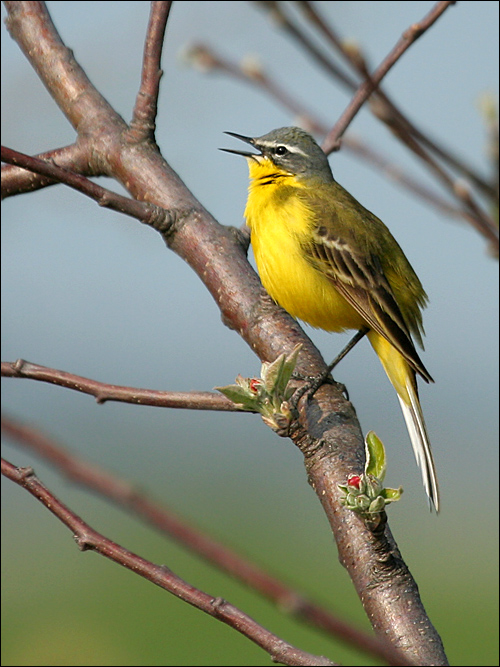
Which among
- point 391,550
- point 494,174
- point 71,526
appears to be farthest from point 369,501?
point 494,174

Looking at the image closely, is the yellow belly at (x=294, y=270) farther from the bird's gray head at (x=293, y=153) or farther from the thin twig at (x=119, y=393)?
the thin twig at (x=119, y=393)

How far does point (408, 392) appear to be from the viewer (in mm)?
4078

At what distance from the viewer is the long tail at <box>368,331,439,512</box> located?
3.62m

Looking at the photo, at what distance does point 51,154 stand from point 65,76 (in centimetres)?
39

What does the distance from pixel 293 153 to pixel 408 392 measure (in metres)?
1.79

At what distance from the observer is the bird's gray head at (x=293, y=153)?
5.02m

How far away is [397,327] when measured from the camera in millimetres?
4039

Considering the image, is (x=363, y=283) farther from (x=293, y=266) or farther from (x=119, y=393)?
(x=119, y=393)

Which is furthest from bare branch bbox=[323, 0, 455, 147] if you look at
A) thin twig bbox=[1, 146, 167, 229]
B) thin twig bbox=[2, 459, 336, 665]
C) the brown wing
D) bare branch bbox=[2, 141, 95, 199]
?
thin twig bbox=[2, 459, 336, 665]

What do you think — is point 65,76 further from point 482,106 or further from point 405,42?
point 482,106

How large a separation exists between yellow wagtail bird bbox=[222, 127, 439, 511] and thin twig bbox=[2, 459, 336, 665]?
2141 millimetres

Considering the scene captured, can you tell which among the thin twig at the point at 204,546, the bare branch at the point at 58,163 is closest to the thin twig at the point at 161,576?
the thin twig at the point at 204,546

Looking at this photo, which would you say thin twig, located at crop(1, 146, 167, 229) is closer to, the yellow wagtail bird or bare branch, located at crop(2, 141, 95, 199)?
bare branch, located at crop(2, 141, 95, 199)

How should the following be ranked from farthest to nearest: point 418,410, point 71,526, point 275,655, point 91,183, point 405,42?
point 418,410
point 405,42
point 91,183
point 71,526
point 275,655
